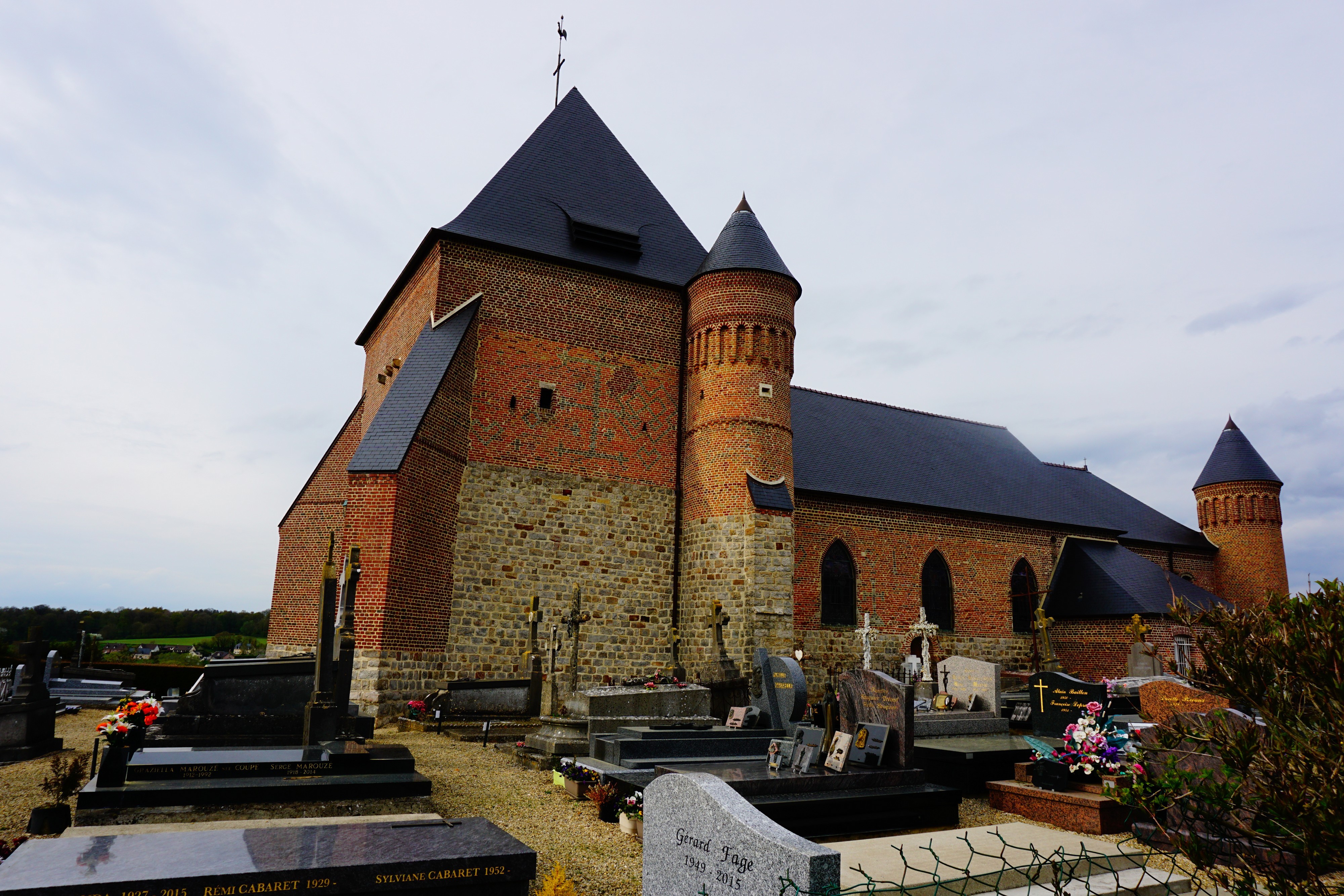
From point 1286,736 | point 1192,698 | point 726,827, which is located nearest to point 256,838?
point 726,827

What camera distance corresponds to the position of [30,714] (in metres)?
10.7

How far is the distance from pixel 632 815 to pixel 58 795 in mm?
5551

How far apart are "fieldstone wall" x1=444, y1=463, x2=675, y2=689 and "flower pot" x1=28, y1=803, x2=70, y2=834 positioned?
9.22 meters

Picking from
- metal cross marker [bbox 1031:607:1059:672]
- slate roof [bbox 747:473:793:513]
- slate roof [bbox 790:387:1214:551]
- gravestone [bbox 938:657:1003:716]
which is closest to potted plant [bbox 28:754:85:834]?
slate roof [bbox 747:473:793:513]

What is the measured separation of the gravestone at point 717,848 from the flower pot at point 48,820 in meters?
5.03

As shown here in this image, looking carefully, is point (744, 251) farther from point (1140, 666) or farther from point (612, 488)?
point (1140, 666)

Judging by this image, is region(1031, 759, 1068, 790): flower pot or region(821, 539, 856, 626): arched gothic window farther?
region(821, 539, 856, 626): arched gothic window

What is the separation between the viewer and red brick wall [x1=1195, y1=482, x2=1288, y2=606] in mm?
27484

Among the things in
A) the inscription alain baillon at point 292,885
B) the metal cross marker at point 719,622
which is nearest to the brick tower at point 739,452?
the metal cross marker at point 719,622

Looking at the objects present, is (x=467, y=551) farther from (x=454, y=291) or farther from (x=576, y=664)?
(x=454, y=291)

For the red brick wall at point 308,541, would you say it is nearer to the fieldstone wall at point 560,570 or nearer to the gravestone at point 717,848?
the fieldstone wall at point 560,570

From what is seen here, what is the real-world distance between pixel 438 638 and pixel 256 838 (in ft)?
37.3

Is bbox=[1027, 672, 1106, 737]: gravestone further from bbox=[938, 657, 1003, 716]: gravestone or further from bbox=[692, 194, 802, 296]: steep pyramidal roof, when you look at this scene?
bbox=[692, 194, 802, 296]: steep pyramidal roof

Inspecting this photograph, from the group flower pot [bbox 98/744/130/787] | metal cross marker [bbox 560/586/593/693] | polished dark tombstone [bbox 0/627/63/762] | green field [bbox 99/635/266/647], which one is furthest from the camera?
green field [bbox 99/635/266/647]
